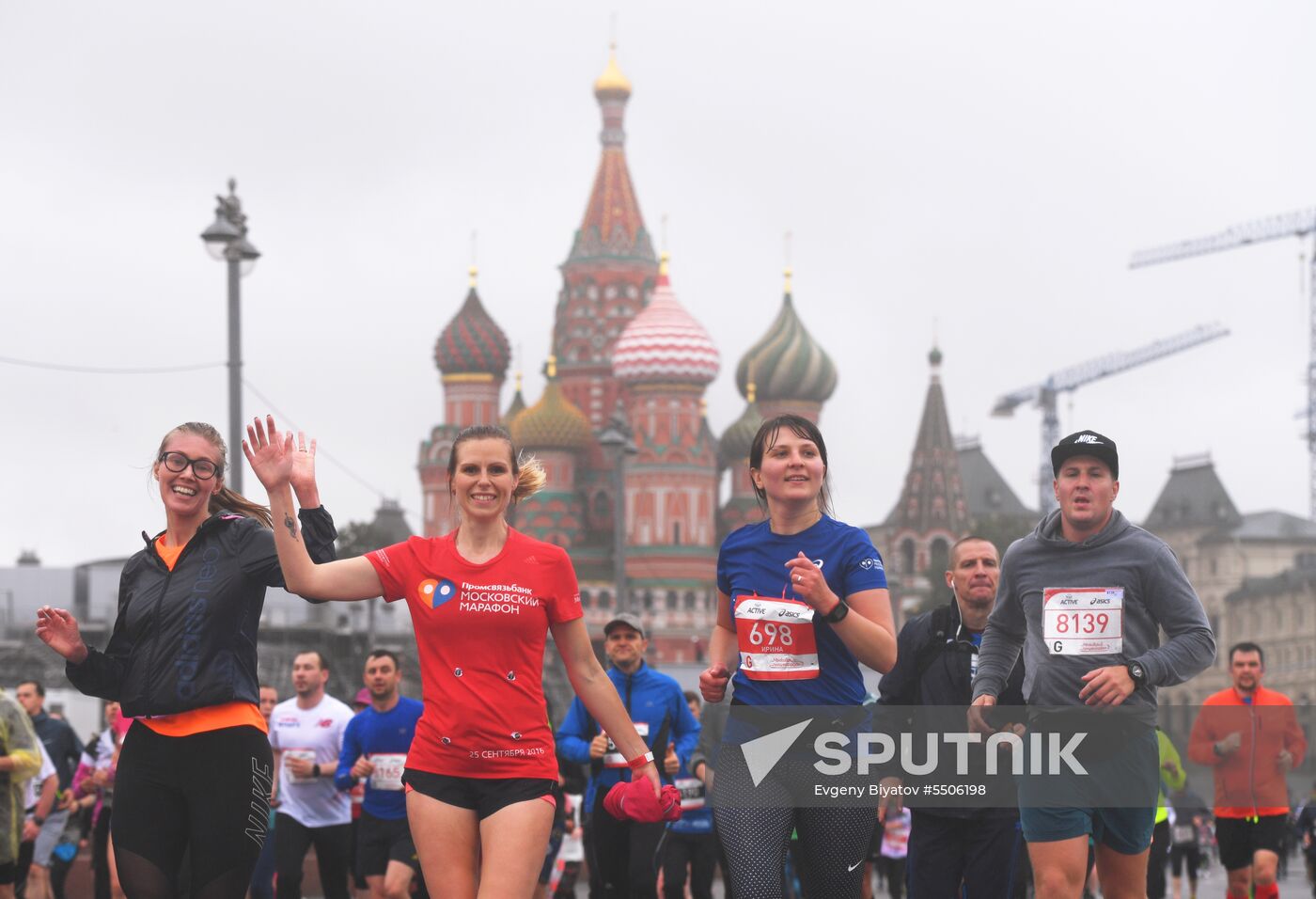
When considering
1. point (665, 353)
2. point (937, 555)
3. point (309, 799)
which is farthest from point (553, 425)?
point (309, 799)

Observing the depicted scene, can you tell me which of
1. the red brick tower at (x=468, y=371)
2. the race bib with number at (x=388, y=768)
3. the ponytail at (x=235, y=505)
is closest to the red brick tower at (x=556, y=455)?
the red brick tower at (x=468, y=371)

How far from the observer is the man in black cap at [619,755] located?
36.4ft

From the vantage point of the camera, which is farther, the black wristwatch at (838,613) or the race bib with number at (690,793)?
the race bib with number at (690,793)

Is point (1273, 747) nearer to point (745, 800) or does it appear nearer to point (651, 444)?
point (745, 800)

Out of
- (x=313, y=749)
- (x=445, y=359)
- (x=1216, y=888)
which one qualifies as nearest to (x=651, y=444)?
(x=445, y=359)

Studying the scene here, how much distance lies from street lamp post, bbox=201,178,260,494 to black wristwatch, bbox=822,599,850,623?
11.9 metres

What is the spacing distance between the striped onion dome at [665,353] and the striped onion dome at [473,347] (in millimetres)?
8053

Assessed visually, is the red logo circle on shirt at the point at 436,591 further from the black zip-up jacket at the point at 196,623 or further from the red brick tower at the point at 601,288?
the red brick tower at the point at 601,288

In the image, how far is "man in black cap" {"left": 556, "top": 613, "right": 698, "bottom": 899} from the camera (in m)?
11.1

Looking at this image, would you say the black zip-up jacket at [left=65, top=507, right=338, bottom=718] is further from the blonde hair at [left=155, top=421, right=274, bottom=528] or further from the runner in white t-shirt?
the runner in white t-shirt

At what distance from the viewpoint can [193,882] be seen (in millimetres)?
6824

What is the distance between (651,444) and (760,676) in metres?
94.5

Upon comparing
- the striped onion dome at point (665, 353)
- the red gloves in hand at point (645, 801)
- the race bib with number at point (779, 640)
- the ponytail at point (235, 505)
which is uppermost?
the striped onion dome at point (665, 353)

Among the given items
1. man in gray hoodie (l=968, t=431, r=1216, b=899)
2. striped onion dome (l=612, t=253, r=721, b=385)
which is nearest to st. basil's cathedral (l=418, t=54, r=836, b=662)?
striped onion dome (l=612, t=253, r=721, b=385)
